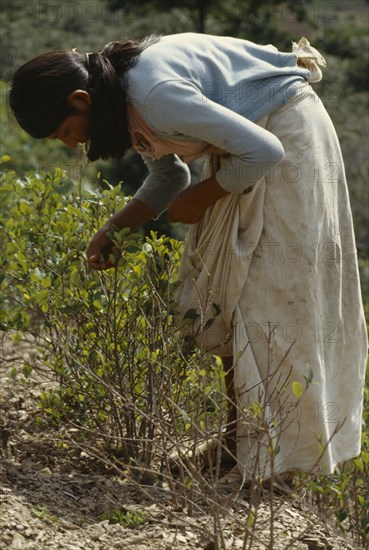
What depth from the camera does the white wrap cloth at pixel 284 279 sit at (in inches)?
122

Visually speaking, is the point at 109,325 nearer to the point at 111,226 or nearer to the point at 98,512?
the point at 111,226

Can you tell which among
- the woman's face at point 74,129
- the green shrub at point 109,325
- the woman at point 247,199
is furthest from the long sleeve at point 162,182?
the woman's face at point 74,129

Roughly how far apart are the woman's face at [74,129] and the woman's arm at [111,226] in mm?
306

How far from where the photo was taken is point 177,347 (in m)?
3.04

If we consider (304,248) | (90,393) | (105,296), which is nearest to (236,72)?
(304,248)

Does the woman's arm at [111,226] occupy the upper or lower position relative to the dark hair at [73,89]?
lower

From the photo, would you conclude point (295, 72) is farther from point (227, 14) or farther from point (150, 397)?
point (227, 14)

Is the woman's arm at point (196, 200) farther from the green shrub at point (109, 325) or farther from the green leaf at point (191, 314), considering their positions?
the green leaf at point (191, 314)

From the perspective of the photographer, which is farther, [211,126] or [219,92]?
[219,92]

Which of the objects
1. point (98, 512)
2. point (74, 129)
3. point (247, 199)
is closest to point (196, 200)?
point (247, 199)

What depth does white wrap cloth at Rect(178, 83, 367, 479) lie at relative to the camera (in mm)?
3094

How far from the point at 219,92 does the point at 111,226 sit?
541 mm

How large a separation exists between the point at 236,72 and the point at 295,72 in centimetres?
22

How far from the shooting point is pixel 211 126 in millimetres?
2764
